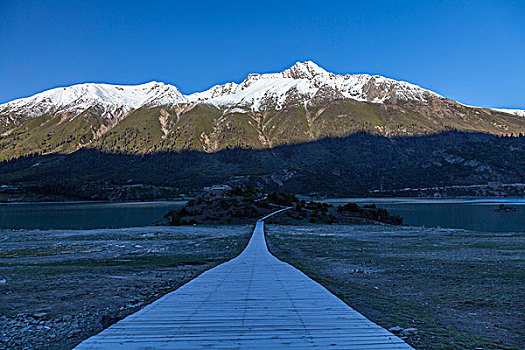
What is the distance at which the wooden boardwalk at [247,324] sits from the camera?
5449 mm

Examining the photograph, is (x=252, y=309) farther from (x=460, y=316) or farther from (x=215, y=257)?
(x=215, y=257)

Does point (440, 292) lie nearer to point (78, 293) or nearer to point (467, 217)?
point (78, 293)

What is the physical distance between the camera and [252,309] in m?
7.38

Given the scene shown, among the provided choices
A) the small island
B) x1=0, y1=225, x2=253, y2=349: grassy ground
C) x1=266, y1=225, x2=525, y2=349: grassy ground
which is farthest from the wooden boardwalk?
the small island

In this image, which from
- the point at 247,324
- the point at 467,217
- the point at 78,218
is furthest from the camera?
the point at 78,218

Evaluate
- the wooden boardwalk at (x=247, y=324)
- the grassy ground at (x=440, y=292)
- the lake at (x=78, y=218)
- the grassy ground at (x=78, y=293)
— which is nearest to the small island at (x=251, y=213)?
the lake at (x=78, y=218)

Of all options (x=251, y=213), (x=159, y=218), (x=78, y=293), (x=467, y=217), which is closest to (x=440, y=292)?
(x=78, y=293)

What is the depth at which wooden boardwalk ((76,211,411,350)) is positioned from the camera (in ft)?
17.9

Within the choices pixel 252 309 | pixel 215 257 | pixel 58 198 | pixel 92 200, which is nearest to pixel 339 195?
pixel 92 200

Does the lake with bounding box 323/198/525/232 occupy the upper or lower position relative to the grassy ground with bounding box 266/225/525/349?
lower

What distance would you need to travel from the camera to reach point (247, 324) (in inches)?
252

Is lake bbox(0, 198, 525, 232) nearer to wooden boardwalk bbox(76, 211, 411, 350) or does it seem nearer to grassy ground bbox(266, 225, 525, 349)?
grassy ground bbox(266, 225, 525, 349)

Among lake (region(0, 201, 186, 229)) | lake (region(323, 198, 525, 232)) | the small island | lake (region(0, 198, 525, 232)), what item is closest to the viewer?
the small island

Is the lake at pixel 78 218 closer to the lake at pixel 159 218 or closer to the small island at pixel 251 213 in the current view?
the lake at pixel 159 218
